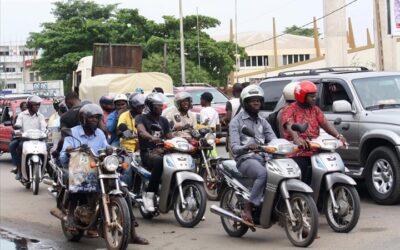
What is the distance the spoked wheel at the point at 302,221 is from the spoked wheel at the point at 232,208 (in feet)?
2.61

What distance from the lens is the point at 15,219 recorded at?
1042 centimetres

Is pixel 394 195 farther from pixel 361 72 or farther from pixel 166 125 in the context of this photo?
pixel 166 125

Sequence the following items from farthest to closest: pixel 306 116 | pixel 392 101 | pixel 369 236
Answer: pixel 392 101
pixel 306 116
pixel 369 236

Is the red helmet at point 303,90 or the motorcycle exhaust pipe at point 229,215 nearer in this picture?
the motorcycle exhaust pipe at point 229,215

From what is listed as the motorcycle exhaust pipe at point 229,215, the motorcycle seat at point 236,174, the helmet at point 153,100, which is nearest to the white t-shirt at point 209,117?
the helmet at point 153,100

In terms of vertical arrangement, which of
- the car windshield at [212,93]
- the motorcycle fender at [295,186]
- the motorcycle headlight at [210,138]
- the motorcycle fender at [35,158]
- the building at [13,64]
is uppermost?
the building at [13,64]

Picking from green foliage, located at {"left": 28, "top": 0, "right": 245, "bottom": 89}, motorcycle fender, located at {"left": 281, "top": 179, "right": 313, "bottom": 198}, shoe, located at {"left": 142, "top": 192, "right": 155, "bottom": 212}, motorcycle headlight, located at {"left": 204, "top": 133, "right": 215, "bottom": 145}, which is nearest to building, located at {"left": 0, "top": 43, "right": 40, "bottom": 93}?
green foliage, located at {"left": 28, "top": 0, "right": 245, "bottom": 89}

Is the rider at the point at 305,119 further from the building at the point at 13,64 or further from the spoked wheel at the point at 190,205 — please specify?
the building at the point at 13,64

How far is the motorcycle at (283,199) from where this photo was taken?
7.03m

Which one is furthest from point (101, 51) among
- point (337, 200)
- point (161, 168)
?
point (337, 200)

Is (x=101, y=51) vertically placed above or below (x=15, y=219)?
above

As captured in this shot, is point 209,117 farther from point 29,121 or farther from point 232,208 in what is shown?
point 232,208

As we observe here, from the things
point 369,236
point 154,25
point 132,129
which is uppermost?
point 154,25

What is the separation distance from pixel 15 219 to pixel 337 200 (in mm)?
5027
